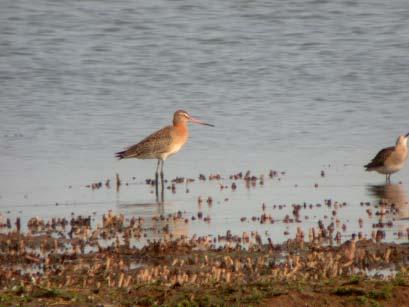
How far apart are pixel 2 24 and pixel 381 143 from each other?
18.5 metres

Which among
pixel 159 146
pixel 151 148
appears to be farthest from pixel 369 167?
pixel 151 148

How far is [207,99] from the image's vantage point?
1075 inches

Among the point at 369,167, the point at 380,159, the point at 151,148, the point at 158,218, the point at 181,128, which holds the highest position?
the point at 181,128

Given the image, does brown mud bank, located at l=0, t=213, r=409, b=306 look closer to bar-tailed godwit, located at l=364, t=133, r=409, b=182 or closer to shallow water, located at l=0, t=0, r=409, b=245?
shallow water, located at l=0, t=0, r=409, b=245

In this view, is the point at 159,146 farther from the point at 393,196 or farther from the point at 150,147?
the point at 393,196

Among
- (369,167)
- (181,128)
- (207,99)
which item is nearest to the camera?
(369,167)

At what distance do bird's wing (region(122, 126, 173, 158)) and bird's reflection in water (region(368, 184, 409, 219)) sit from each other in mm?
3599

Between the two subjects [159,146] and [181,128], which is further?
[181,128]

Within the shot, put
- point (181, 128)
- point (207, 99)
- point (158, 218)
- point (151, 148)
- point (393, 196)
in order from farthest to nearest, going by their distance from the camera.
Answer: point (207, 99) → point (181, 128) → point (151, 148) → point (393, 196) → point (158, 218)

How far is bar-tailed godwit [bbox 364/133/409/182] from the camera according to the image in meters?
18.0

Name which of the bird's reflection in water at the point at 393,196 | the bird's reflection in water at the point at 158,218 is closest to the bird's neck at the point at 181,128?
the bird's reflection in water at the point at 393,196

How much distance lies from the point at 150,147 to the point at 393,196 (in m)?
4.48

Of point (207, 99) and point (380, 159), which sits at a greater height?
point (207, 99)

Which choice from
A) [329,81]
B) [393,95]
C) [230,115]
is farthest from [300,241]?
[329,81]
